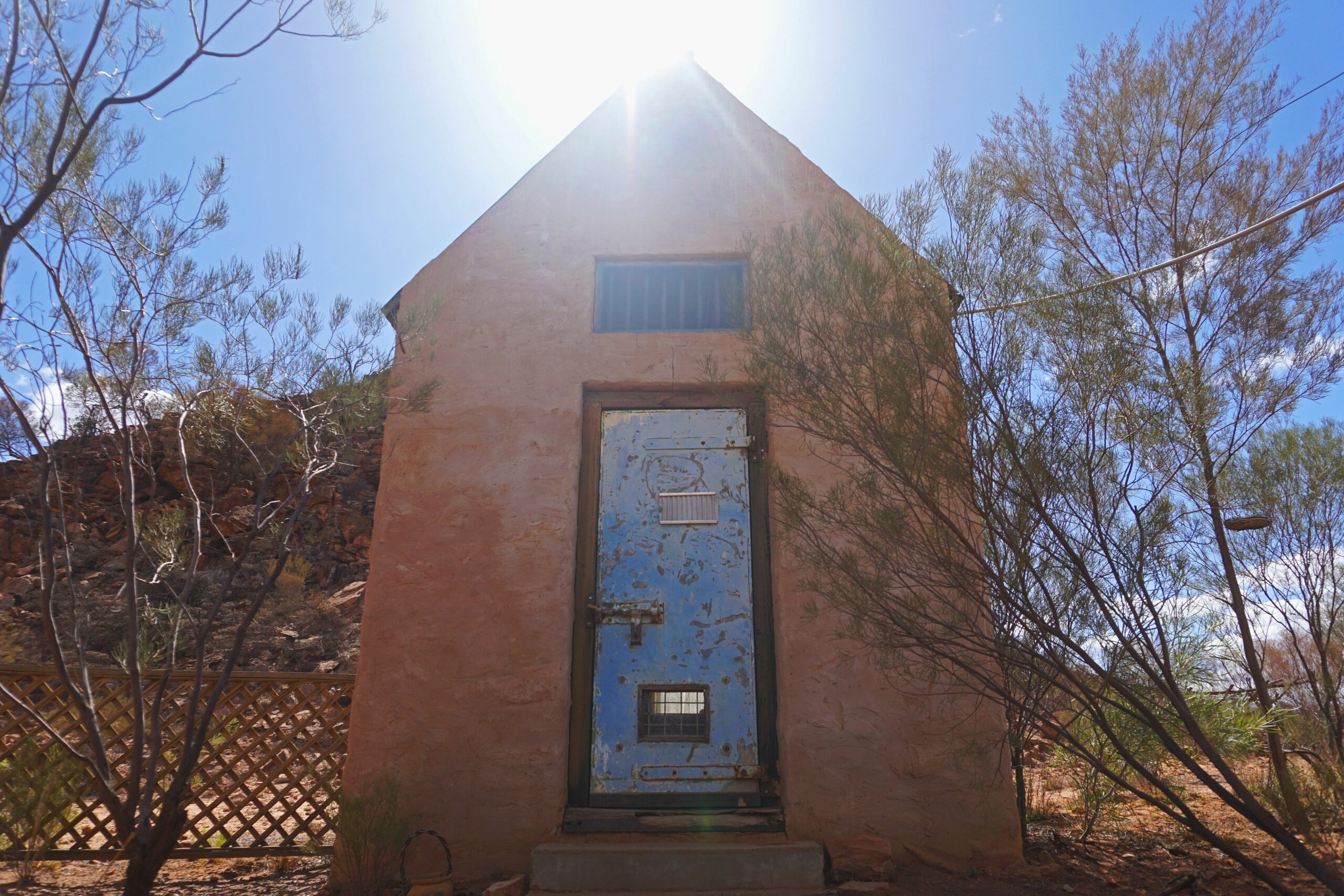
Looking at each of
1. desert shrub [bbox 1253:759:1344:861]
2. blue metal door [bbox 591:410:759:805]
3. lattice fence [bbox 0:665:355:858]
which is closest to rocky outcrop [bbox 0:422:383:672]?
lattice fence [bbox 0:665:355:858]

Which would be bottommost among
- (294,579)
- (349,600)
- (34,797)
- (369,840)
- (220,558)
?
(369,840)

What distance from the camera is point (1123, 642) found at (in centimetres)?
358

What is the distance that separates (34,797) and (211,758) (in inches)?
35.8

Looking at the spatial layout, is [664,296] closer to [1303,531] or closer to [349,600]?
[1303,531]

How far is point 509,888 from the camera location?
12.5 feet

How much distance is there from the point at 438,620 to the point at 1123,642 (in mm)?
3646

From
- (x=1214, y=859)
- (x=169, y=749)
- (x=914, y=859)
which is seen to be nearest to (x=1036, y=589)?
(x=914, y=859)

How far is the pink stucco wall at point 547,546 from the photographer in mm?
4297

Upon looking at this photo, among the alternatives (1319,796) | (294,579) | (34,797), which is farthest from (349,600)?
(1319,796)

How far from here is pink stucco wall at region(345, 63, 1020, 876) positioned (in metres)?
4.30

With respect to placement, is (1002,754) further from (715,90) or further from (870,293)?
(715,90)

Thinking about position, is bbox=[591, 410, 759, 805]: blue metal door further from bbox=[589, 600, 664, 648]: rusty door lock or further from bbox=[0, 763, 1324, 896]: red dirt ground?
bbox=[0, 763, 1324, 896]: red dirt ground

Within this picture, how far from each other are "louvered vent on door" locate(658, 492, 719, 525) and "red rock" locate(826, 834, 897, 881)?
192cm

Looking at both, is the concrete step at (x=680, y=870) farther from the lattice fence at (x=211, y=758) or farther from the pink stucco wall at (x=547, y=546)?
the lattice fence at (x=211, y=758)
